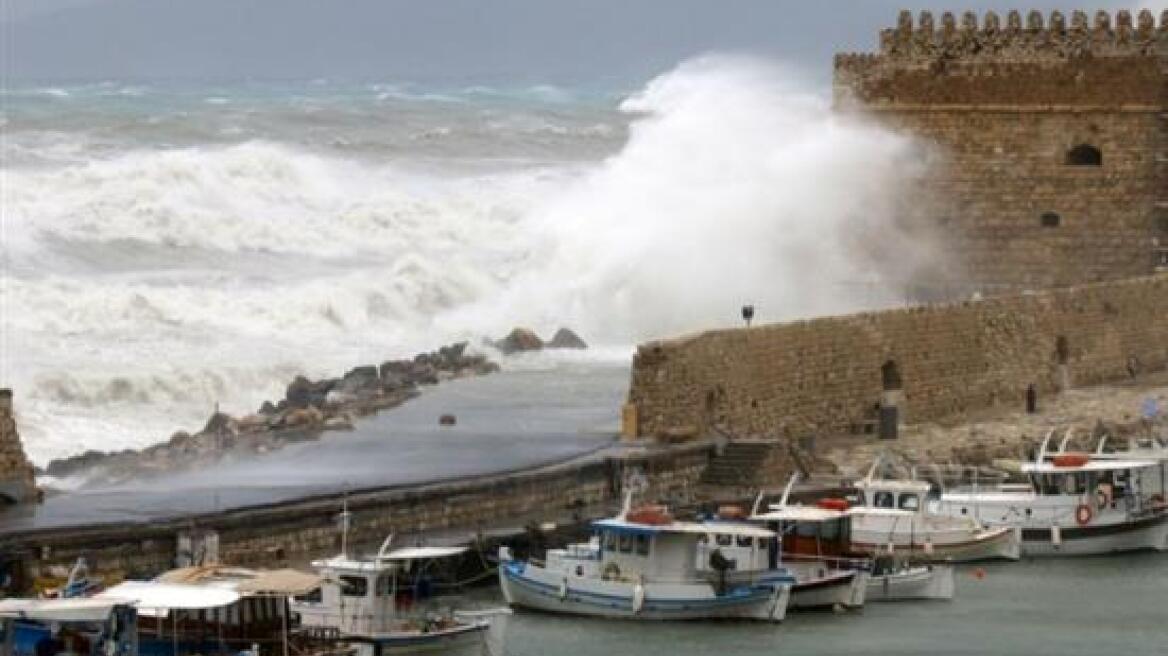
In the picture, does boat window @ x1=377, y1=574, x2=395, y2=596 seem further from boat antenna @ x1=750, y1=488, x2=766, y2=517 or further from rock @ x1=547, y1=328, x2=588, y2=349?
rock @ x1=547, y1=328, x2=588, y2=349

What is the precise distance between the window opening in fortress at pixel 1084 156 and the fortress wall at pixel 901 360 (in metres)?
3.06

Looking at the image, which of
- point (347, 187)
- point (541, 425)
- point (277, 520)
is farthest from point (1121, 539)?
point (347, 187)

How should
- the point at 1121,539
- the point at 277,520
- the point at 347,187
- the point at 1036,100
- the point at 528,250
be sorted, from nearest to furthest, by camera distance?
the point at 277,520, the point at 1121,539, the point at 1036,100, the point at 528,250, the point at 347,187

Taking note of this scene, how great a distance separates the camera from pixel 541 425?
37.5m

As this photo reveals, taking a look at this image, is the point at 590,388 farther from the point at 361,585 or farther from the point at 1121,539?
the point at 361,585

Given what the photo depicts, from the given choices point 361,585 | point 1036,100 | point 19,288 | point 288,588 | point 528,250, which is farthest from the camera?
point 528,250

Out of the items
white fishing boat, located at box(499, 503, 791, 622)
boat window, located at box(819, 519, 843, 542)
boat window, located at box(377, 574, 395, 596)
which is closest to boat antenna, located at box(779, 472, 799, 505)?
boat window, located at box(819, 519, 843, 542)

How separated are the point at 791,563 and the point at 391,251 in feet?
107

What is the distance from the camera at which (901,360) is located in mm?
39281

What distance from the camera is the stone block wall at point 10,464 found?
29703mm

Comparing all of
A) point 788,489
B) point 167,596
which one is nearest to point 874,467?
point 788,489

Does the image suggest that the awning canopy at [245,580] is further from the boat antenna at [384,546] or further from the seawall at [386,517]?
the boat antenna at [384,546]

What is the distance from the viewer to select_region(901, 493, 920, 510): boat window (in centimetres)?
3416

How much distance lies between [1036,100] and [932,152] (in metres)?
1.49
